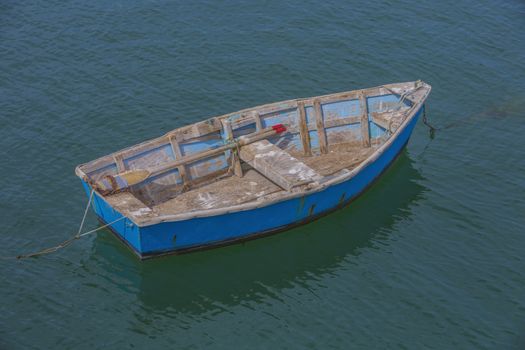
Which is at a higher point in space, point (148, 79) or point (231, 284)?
point (148, 79)

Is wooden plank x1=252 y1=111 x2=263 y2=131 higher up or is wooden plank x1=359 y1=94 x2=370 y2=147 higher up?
wooden plank x1=252 y1=111 x2=263 y2=131

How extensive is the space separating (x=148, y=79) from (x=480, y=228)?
14.7 metres

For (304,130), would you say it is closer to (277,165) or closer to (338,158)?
(338,158)

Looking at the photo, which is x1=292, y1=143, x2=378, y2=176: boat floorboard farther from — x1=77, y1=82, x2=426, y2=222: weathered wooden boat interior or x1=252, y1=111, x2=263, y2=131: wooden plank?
x1=252, y1=111, x2=263, y2=131: wooden plank

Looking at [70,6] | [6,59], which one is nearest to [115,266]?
[6,59]

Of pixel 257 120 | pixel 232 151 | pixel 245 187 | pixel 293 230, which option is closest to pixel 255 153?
pixel 232 151

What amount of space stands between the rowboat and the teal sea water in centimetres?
100

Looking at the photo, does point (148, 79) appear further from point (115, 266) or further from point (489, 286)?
point (489, 286)

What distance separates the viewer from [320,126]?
26.1 metres

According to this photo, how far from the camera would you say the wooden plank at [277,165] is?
894 inches

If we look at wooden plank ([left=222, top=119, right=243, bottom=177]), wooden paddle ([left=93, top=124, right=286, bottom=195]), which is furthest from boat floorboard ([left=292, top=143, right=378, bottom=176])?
wooden plank ([left=222, top=119, right=243, bottom=177])

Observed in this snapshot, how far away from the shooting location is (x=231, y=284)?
2159cm

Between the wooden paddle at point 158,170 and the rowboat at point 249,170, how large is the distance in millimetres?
31

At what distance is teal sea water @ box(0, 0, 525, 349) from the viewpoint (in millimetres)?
20266
